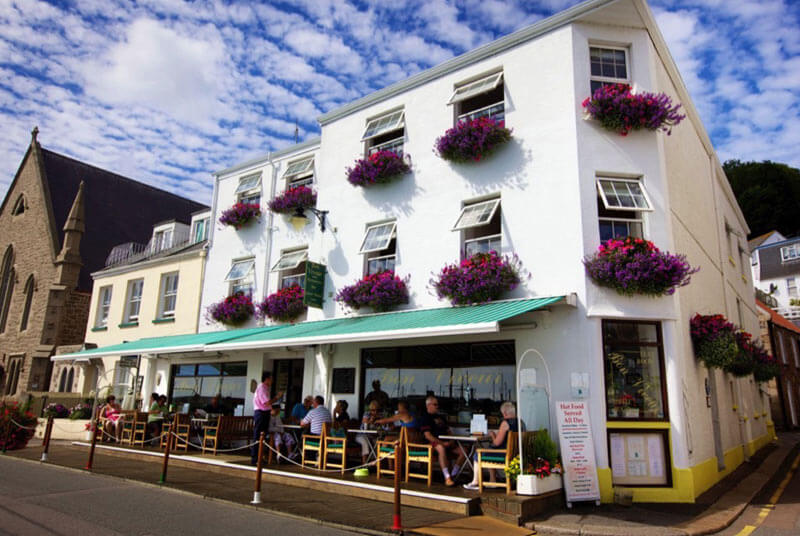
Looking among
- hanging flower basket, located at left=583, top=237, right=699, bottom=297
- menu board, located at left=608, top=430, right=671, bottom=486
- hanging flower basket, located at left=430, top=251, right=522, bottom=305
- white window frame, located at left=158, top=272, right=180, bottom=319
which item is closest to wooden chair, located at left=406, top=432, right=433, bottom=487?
hanging flower basket, located at left=430, top=251, right=522, bottom=305

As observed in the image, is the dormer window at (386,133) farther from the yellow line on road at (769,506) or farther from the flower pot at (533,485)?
the yellow line on road at (769,506)

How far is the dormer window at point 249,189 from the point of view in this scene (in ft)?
57.6

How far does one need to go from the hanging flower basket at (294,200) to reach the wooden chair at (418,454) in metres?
7.92

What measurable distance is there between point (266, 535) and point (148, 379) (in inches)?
522

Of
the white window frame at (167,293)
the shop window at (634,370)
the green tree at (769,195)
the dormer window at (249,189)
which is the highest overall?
the green tree at (769,195)

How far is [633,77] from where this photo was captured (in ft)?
35.8

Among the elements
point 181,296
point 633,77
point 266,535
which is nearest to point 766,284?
point 633,77

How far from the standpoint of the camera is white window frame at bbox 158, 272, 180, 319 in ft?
63.3

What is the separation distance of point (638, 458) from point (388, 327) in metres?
4.84

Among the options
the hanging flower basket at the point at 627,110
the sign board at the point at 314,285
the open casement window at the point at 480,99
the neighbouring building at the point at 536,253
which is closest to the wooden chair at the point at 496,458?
the neighbouring building at the point at 536,253

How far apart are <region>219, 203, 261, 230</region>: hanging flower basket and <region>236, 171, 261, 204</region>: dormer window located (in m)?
0.59

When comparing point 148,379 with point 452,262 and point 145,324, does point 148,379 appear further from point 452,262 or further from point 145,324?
point 452,262

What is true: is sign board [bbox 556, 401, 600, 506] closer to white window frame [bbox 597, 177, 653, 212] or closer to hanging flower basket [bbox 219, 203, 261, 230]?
white window frame [bbox 597, 177, 653, 212]

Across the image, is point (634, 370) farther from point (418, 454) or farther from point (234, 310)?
point (234, 310)
